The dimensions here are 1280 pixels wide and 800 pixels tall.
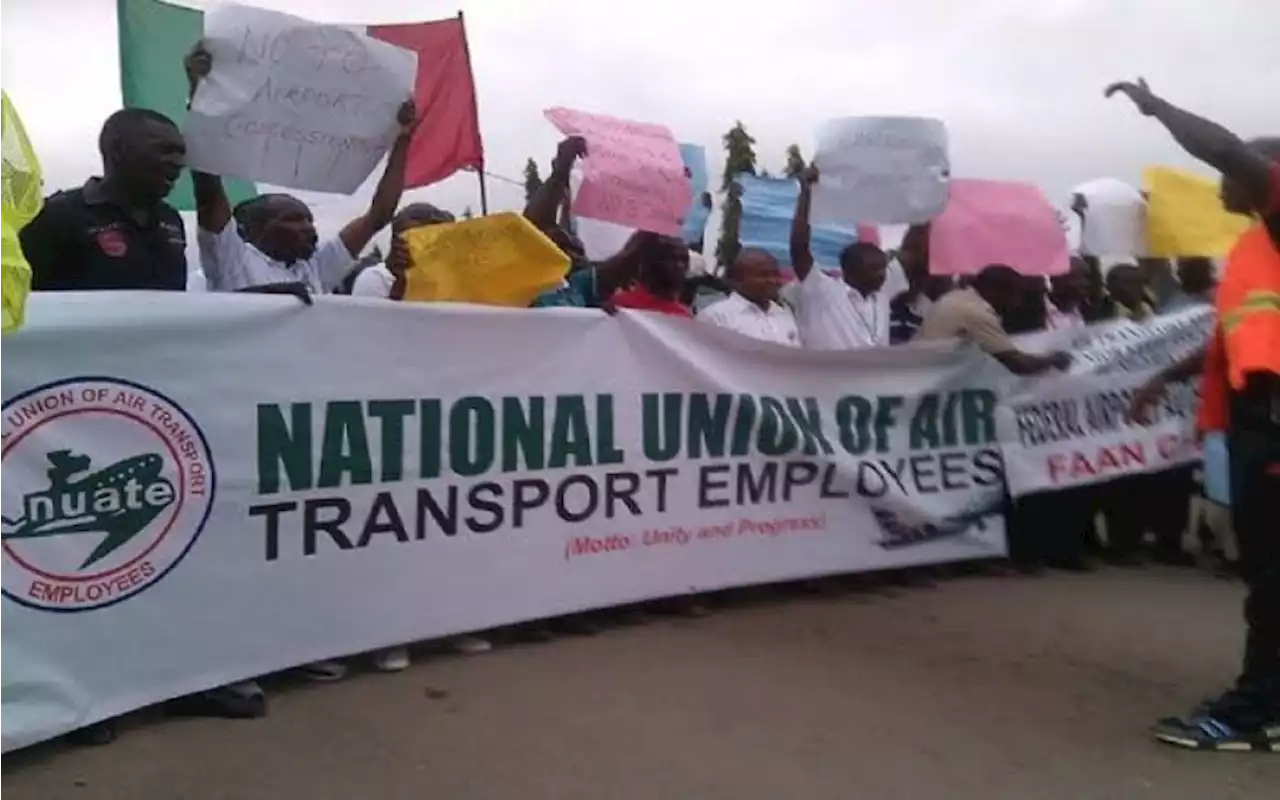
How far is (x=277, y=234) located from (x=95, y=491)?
6.05 feet

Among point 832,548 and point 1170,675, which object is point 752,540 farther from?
point 1170,675

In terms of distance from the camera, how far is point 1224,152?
456 centimetres

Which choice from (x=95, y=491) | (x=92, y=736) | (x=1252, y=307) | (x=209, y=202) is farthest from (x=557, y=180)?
(x=92, y=736)

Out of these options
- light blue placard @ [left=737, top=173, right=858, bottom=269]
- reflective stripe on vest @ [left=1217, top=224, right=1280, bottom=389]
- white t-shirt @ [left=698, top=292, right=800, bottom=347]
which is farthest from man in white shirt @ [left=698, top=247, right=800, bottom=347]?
reflective stripe on vest @ [left=1217, top=224, right=1280, bottom=389]

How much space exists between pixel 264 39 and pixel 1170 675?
4.20 meters

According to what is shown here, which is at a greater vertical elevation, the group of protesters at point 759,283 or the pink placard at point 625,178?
the pink placard at point 625,178

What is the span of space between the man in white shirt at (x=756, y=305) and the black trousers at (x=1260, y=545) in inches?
99.2

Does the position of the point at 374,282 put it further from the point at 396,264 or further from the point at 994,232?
the point at 994,232

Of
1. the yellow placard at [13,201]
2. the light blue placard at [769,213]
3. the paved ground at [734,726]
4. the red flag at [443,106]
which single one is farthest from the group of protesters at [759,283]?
the yellow placard at [13,201]

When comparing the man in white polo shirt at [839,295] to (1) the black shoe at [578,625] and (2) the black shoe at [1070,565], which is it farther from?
(1) the black shoe at [578,625]

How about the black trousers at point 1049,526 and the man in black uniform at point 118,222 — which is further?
the black trousers at point 1049,526

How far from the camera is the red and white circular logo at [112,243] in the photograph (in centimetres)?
475

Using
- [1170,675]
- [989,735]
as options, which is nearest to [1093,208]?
[1170,675]

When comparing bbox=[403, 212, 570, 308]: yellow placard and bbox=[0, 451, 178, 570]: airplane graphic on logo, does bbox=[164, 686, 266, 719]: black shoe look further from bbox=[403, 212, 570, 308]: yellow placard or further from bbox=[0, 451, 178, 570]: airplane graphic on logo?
bbox=[403, 212, 570, 308]: yellow placard
